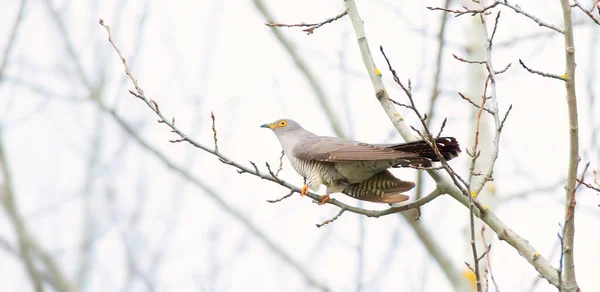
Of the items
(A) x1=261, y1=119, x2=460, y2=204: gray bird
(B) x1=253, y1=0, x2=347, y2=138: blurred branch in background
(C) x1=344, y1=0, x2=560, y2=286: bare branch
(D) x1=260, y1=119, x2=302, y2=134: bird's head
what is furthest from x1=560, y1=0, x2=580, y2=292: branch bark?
(B) x1=253, y1=0, x2=347, y2=138: blurred branch in background

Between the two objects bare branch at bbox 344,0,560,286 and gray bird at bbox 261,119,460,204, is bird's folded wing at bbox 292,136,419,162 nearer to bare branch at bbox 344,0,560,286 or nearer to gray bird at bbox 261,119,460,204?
gray bird at bbox 261,119,460,204

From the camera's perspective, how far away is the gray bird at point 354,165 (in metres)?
3.44

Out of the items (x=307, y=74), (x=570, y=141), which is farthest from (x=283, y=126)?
(x=570, y=141)

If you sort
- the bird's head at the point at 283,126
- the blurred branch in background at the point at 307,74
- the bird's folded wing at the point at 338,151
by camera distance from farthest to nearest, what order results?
the blurred branch in background at the point at 307,74 → the bird's head at the point at 283,126 → the bird's folded wing at the point at 338,151

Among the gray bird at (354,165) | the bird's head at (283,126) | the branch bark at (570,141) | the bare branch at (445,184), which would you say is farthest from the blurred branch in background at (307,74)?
the branch bark at (570,141)

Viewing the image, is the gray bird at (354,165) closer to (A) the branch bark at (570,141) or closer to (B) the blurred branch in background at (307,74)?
(A) the branch bark at (570,141)

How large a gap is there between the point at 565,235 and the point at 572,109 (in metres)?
0.41

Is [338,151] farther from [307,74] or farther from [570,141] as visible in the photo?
[307,74]

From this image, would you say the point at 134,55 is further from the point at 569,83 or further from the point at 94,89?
the point at 569,83

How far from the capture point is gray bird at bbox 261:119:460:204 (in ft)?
11.3

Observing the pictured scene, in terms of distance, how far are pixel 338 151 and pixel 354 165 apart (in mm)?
120

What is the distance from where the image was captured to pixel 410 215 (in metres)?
5.51

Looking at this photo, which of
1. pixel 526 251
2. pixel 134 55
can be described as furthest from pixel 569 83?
pixel 134 55

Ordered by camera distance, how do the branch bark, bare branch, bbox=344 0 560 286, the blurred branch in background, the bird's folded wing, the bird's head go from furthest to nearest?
the blurred branch in background < the bird's head < the bird's folded wing < bare branch, bbox=344 0 560 286 < the branch bark
